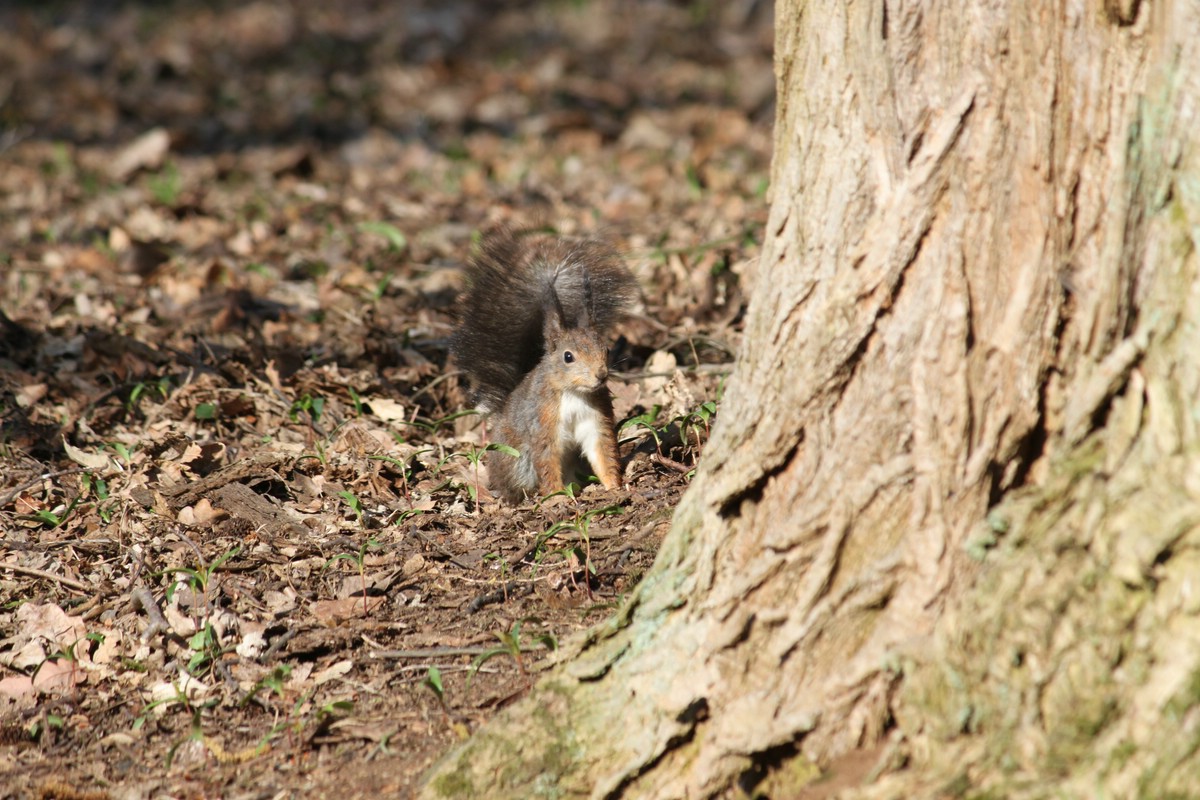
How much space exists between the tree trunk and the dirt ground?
814 mm

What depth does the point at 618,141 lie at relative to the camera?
8695mm

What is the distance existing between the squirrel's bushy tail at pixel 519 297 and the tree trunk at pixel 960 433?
81.7 inches

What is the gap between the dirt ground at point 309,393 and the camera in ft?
10.5

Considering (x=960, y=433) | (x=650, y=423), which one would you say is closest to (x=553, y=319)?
(x=650, y=423)

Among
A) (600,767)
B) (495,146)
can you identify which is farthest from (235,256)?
(600,767)

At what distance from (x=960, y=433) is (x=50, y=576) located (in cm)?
281

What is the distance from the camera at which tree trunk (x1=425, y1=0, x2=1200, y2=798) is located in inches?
84.3

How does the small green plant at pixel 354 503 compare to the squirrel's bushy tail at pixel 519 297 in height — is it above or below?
below

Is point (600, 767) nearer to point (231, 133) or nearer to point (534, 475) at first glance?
point (534, 475)

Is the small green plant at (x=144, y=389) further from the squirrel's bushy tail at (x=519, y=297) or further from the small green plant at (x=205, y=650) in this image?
the small green plant at (x=205, y=650)

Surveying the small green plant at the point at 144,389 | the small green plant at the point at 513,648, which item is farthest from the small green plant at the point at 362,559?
the small green plant at the point at 144,389

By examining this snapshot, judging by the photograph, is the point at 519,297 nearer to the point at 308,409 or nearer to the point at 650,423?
the point at 650,423

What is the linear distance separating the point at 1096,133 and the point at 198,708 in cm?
258

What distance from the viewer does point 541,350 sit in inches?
190
